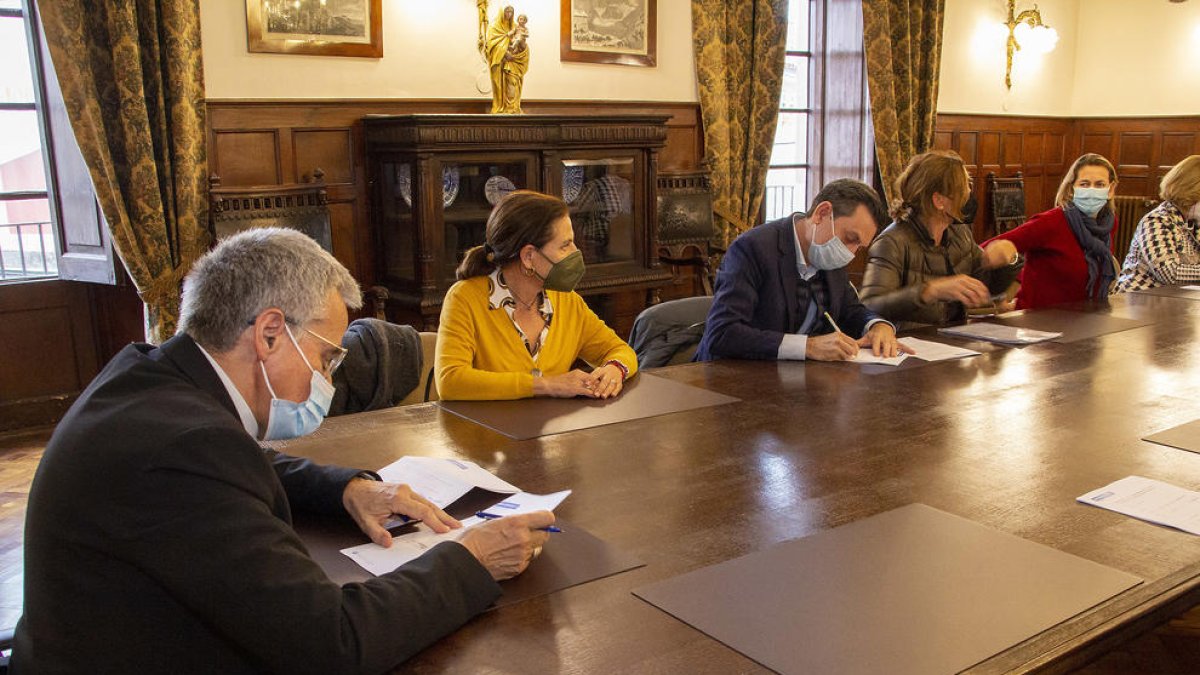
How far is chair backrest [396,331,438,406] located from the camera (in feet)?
8.96

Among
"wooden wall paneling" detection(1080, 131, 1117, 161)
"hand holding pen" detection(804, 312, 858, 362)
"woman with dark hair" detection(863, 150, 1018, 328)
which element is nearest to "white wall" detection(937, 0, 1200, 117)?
"wooden wall paneling" detection(1080, 131, 1117, 161)

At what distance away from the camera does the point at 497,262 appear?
2633 mm

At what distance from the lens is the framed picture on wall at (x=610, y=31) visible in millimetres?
5461

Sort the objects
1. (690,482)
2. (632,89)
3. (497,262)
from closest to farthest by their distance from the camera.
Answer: (690,482) < (497,262) < (632,89)

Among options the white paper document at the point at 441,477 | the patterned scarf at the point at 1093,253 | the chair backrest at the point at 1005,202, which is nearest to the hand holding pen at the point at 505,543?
the white paper document at the point at 441,477

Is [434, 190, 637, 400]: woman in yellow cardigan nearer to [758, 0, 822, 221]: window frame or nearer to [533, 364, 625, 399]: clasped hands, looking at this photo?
[533, 364, 625, 399]: clasped hands

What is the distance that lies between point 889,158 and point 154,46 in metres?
4.98

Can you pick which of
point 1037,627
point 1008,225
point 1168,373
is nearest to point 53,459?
point 1037,627

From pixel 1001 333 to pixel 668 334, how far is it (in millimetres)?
1070

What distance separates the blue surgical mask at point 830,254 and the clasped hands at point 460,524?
175 cm

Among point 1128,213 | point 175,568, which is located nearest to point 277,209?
point 175,568

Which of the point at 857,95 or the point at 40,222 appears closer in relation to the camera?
the point at 40,222

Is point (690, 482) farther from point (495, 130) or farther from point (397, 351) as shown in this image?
point (495, 130)

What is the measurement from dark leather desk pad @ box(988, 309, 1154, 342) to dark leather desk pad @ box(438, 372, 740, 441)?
4.72 feet
